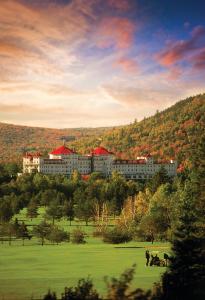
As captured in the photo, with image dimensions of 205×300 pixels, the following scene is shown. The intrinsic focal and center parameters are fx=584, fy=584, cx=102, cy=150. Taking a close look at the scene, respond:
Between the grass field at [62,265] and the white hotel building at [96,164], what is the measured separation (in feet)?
274

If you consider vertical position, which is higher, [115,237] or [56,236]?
[56,236]

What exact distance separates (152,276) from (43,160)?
107940mm

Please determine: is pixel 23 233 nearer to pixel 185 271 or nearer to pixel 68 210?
pixel 68 210

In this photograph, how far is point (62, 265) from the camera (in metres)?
38.8

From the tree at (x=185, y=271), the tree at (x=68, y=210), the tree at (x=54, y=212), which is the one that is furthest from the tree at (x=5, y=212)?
the tree at (x=185, y=271)

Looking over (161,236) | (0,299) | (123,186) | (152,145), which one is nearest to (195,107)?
(152,145)

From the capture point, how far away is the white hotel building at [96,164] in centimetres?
14050

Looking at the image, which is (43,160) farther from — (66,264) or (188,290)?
(188,290)

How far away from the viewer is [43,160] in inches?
→ 5468

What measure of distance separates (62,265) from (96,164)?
10998 centimetres

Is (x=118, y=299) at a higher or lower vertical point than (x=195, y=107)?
lower

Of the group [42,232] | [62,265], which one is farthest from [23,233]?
[62,265]

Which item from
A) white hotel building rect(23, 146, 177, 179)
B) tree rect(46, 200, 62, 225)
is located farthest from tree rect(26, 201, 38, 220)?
white hotel building rect(23, 146, 177, 179)

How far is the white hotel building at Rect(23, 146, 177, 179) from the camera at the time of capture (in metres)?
140
